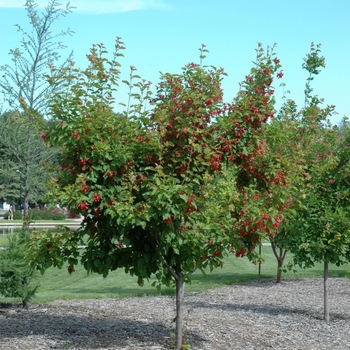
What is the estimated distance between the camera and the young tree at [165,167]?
6074mm

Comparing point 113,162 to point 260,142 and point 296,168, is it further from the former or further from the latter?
point 296,168

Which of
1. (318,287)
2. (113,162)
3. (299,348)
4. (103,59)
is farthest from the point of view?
(318,287)

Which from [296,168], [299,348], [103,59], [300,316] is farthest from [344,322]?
[103,59]

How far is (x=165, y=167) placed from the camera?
6336mm

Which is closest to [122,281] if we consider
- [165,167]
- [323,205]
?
[323,205]

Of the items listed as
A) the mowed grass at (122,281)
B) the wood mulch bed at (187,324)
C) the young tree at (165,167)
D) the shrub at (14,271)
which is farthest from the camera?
the mowed grass at (122,281)

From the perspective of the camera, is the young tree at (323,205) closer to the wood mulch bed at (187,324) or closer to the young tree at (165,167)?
the wood mulch bed at (187,324)

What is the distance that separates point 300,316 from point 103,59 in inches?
220

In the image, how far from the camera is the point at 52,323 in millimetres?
7910

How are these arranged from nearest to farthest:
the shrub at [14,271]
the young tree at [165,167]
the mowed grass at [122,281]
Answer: the young tree at [165,167] < the shrub at [14,271] < the mowed grass at [122,281]

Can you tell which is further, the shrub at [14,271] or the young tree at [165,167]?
the shrub at [14,271]

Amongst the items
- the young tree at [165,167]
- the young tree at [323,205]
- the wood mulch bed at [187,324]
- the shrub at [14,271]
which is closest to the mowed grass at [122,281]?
the wood mulch bed at [187,324]

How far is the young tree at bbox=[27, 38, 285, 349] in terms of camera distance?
6074 mm

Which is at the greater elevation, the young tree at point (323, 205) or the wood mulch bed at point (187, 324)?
the young tree at point (323, 205)
